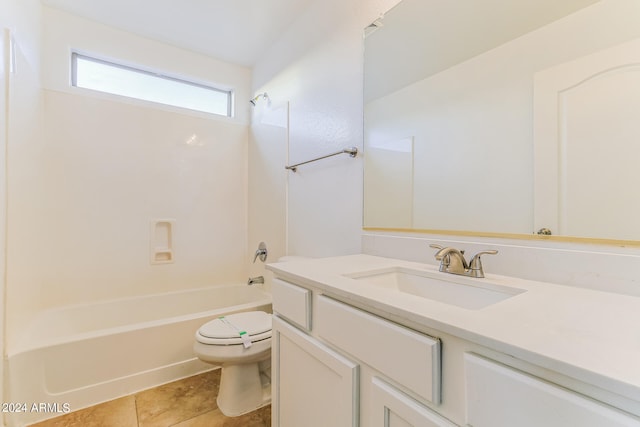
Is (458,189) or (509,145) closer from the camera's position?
(509,145)

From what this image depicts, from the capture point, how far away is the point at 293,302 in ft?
3.18

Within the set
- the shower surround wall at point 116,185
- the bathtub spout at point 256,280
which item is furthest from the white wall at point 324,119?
the shower surround wall at point 116,185

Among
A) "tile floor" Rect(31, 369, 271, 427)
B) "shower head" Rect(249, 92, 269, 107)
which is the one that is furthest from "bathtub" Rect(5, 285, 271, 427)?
"shower head" Rect(249, 92, 269, 107)

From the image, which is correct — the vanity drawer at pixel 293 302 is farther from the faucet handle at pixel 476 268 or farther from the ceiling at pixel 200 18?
the ceiling at pixel 200 18

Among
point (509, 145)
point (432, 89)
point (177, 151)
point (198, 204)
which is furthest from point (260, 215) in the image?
point (509, 145)

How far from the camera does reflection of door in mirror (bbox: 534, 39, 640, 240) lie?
735 mm

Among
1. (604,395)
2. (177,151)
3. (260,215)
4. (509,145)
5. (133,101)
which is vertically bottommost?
(604,395)

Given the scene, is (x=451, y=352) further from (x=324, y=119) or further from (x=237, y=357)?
(x=324, y=119)

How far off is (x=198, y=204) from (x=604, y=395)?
268cm

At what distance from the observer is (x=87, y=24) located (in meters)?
2.05

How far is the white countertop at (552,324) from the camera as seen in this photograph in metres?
Result: 0.38

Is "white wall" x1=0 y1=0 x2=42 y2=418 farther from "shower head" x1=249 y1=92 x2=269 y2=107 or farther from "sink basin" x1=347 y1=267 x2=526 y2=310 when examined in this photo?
"sink basin" x1=347 y1=267 x2=526 y2=310

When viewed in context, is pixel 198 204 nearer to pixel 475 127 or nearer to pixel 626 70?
pixel 475 127

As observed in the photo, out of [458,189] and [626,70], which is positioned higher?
[626,70]
